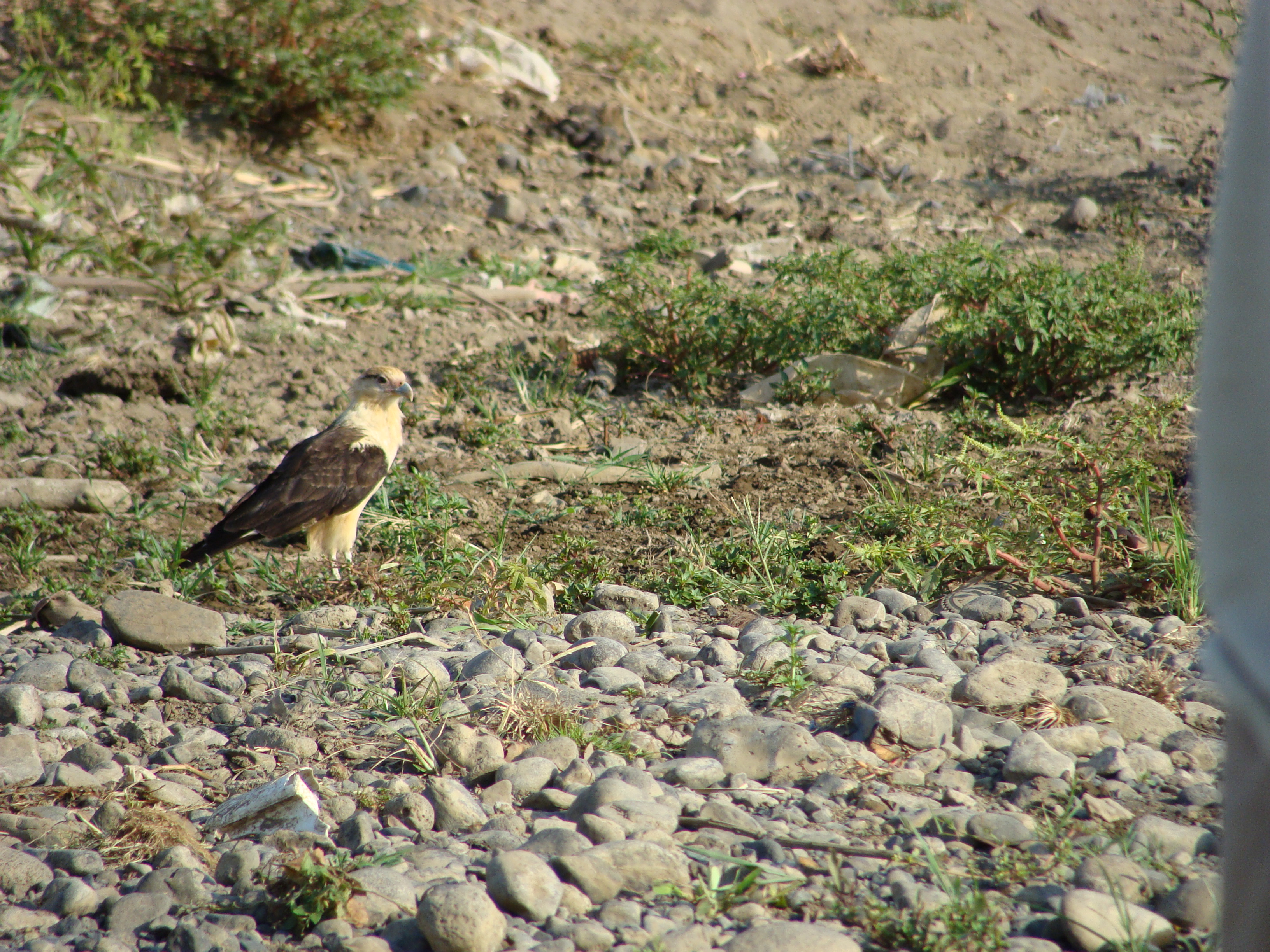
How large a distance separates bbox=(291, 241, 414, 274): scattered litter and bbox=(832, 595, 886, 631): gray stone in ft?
16.1

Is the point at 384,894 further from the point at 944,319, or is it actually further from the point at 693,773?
the point at 944,319

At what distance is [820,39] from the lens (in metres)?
13.3

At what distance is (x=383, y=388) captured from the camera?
5.42 meters

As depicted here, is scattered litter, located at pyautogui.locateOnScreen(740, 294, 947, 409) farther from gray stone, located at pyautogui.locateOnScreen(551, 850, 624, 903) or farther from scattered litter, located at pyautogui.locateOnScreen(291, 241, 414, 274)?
gray stone, located at pyautogui.locateOnScreen(551, 850, 624, 903)

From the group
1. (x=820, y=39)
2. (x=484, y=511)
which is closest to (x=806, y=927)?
(x=484, y=511)

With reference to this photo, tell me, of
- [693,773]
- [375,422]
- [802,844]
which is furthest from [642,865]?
[375,422]

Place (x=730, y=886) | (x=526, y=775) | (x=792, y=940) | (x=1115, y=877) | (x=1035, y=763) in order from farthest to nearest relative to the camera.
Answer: (x=526, y=775)
(x=1035, y=763)
(x=730, y=886)
(x=1115, y=877)
(x=792, y=940)

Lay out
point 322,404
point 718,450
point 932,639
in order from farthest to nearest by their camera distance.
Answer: point 322,404 < point 718,450 < point 932,639

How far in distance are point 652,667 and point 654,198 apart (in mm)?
6932

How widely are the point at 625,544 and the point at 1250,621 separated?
3.55 meters

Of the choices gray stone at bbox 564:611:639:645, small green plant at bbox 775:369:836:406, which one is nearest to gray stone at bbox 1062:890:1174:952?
gray stone at bbox 564:611:639:645

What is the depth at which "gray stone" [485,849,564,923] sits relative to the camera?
2.16 meters

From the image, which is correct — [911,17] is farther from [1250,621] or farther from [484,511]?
[1250,621]

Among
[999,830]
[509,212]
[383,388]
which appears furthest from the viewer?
[509,212]
